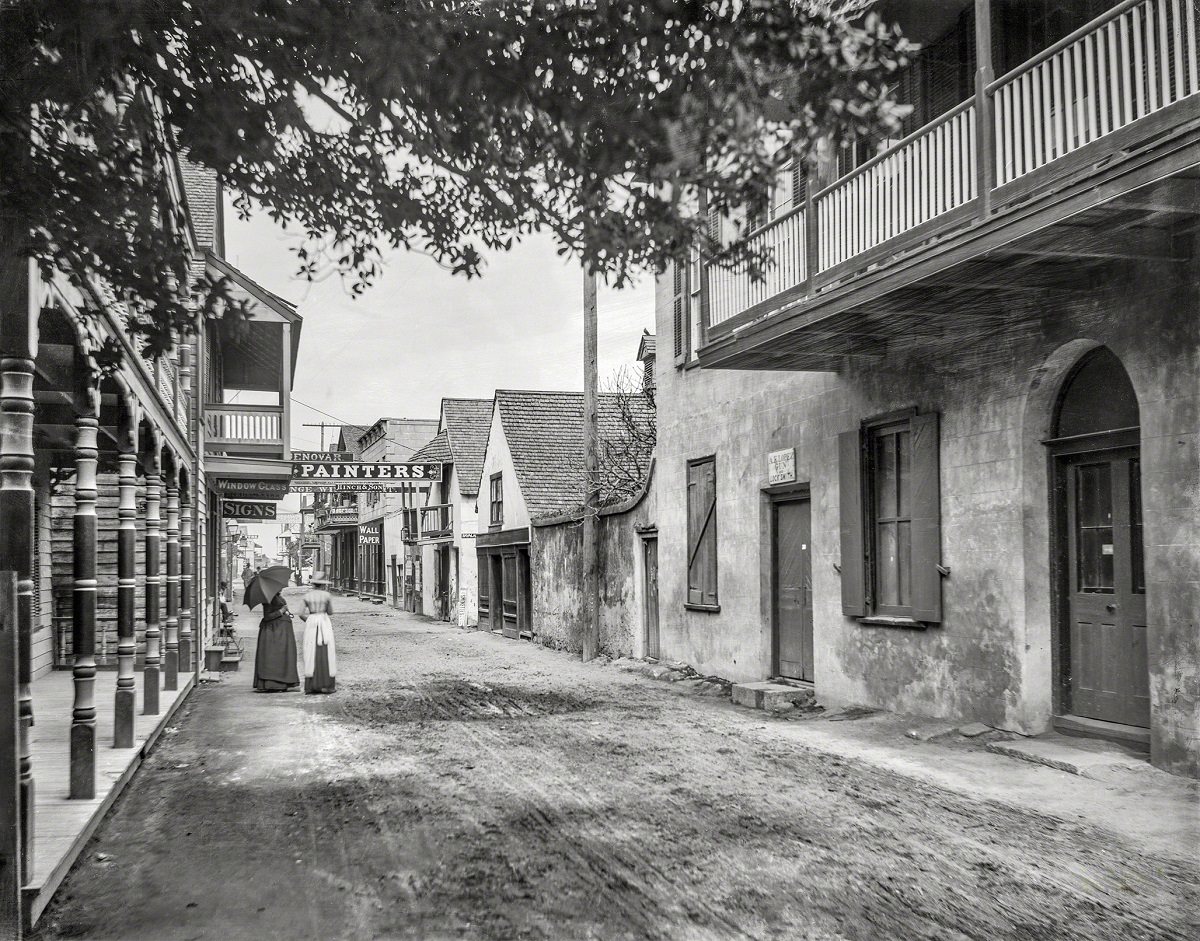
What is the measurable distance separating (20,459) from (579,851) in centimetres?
335

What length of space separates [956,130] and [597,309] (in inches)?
442

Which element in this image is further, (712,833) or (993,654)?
(993,654)

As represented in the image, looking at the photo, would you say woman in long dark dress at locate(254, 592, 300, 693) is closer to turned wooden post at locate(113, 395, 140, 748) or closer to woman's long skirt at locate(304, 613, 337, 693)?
woman's long skirt at locate(304, 613, 337, 693)

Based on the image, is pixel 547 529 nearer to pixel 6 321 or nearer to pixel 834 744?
pixel 834 744

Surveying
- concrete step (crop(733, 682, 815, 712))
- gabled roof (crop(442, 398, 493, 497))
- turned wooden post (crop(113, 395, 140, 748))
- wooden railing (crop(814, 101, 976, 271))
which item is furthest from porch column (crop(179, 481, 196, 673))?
gabled roof (crop(442, 398, 493, 497))

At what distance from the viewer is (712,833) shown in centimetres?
611

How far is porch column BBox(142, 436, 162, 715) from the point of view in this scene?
1052cm

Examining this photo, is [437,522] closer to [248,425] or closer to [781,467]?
[248,425]

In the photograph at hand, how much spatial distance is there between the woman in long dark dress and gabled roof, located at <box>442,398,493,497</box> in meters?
19.8

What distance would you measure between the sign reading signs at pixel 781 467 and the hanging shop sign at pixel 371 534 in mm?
43421

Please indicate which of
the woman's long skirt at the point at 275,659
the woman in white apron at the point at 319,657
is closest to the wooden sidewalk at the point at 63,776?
the woman's long skirt at the point at 275,659

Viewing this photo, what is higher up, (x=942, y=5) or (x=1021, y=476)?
(x=942, y=5)

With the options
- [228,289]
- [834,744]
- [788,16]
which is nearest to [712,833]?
[834,744]

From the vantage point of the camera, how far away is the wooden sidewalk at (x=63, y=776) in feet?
17.1
